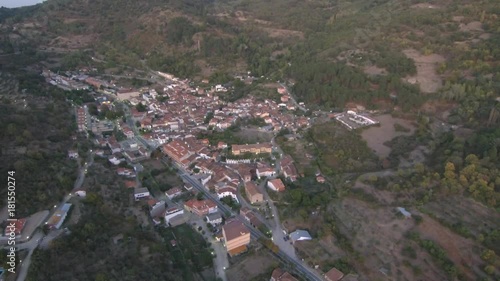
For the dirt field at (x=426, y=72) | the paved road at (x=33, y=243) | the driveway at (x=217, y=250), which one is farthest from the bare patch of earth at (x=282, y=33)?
the paved road at (x=33, y=243)

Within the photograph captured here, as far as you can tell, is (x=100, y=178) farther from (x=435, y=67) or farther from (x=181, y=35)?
(x=181, y=35)

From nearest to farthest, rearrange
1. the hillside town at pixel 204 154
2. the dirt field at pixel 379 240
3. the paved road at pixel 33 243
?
the paved road at pixel 33 243 < the dirt field at pixel 379 240 < the hillside town at pixel 204 154

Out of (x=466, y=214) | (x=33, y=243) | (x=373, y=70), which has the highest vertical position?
(x=33, y=243)

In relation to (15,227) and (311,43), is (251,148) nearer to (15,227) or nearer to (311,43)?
(15,227)

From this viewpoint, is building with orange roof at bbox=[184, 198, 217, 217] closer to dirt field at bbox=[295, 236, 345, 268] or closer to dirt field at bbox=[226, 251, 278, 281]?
dirt field at bbox=[226, 251, 278, 281]

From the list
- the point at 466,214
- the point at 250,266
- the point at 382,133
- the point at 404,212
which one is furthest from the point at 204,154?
the point at 466,214

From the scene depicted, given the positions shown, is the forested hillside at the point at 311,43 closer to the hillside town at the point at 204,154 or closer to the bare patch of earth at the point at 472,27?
the bare patch of earth at the point at 472,27
